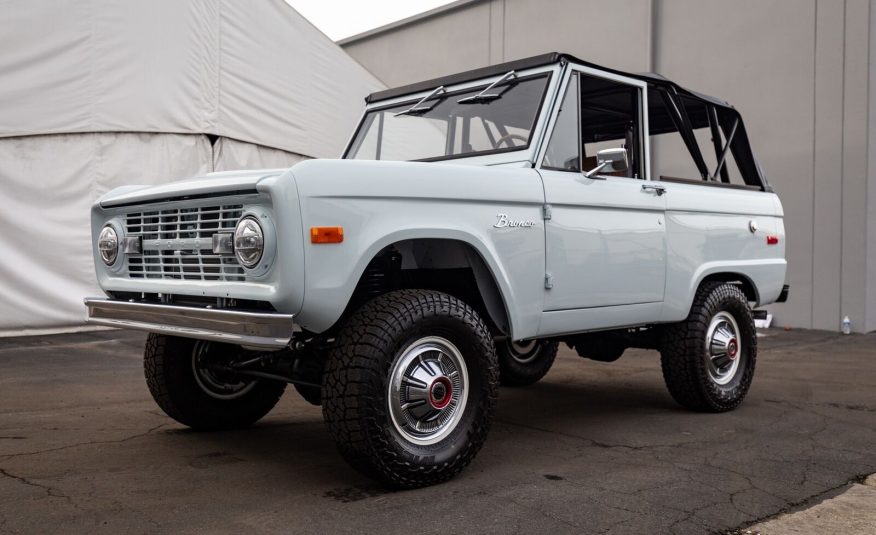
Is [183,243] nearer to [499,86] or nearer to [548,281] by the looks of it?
[548,281]

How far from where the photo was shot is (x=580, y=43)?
540 inches

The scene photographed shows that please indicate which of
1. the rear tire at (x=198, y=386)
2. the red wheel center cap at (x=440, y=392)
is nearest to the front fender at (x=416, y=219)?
the red wheel center cap at (x=440, y=392)

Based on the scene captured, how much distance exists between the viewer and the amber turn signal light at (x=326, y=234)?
3.15m

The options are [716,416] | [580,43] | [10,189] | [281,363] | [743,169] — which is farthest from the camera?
[580,43]

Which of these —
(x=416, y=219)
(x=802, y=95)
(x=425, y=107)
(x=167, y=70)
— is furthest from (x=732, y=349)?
(x=167, y=70)

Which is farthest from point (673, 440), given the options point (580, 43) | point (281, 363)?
point (580, 43)

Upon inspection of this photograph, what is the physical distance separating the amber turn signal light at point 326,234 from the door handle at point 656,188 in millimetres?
2251

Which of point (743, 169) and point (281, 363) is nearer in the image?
point (281, 363)

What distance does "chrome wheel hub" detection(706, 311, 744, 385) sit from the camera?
206 inches

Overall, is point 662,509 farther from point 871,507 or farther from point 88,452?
point 88,452

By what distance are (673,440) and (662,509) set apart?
1346 millimetres

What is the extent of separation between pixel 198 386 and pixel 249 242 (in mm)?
1603

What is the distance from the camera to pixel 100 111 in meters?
9.35

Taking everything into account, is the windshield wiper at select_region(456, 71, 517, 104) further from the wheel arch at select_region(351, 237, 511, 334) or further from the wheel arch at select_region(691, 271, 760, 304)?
the wheel arch at select_region(691, 271, 760, 304)
